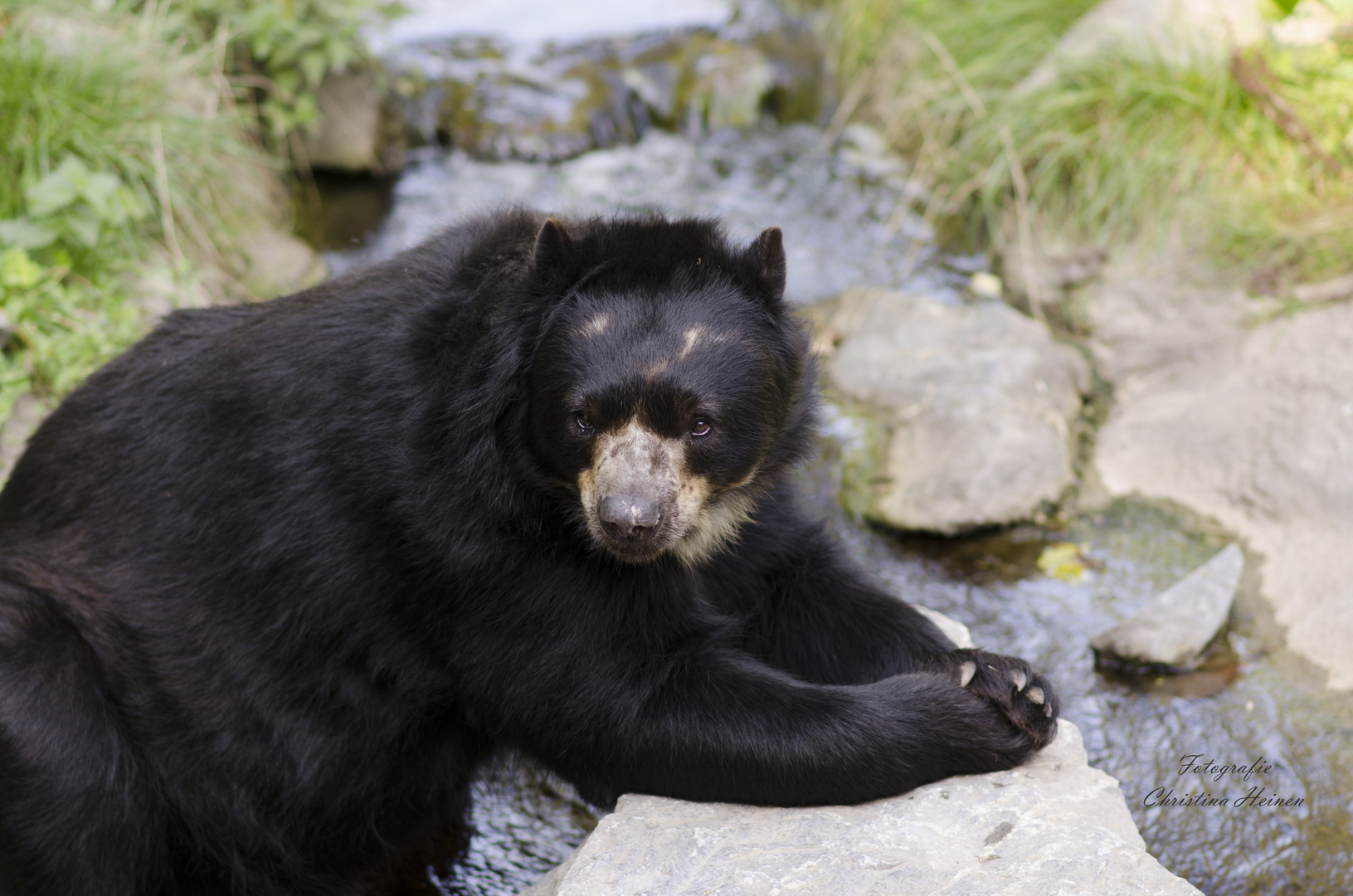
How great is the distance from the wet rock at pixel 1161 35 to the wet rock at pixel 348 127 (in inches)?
189

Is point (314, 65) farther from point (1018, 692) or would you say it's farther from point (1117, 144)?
point (1018, 692)

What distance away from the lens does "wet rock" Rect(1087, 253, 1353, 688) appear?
16.5ft

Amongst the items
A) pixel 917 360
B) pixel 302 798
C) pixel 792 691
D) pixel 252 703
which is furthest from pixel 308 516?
pixel 917 360

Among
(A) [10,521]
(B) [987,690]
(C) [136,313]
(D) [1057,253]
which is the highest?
(A) [10,521]

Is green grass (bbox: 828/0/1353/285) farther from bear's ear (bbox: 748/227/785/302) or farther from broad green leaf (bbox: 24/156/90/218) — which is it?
broad green leaf (bbox: 24/156/90/218)

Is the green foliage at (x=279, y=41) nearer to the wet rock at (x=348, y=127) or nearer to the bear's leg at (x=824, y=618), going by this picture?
the wet rock at (x=348, y=127)

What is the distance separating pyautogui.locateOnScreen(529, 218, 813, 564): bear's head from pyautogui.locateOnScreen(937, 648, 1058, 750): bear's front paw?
92 centimetres

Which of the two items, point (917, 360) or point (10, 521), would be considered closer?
point (10, 521)

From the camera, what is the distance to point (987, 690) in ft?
11.5

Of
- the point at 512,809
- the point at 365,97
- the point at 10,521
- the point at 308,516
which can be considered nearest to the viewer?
the point at 308,516

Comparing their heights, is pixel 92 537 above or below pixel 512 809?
above

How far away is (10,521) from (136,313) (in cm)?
255

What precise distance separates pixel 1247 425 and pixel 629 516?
3983 mm

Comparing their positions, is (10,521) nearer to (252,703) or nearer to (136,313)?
(252,703)
